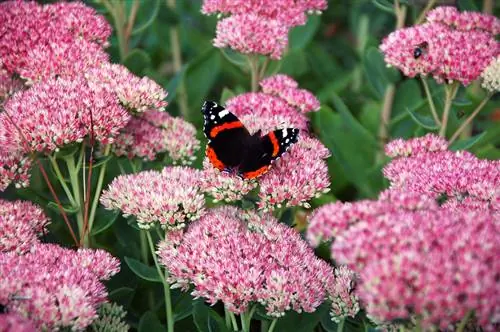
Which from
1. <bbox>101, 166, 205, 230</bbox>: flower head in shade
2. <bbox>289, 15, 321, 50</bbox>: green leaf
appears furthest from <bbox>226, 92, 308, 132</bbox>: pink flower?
<bbox>289, 15, 321, 50</bbox>: green leaf

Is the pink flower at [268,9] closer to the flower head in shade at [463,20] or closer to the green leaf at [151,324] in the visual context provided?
the flower head in shade at [463,20]

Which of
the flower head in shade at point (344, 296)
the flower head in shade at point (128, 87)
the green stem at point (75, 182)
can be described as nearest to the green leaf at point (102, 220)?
the green stem at point (75, 182)

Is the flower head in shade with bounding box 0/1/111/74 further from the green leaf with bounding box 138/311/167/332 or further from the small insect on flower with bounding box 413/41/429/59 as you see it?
the small insect on flower with bounding box 413/41/429/59

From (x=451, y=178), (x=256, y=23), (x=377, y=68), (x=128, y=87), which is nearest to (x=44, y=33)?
(x=128, y=87)

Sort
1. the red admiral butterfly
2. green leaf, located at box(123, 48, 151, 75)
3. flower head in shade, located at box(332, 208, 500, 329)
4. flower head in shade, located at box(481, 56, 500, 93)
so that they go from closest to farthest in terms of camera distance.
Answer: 1. flower head in shade, located at box(332, 208, 500, 329)
2. the red admiral butterfly
3. flower head in shade, located at box(481, 56, 500, 93)
4. green leaf, located at box(123, 48, 151, 75)

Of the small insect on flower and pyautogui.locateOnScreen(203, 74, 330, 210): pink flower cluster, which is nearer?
pyautogui.locateOnScreen(203, 74, 330, 210): pink flower cluster

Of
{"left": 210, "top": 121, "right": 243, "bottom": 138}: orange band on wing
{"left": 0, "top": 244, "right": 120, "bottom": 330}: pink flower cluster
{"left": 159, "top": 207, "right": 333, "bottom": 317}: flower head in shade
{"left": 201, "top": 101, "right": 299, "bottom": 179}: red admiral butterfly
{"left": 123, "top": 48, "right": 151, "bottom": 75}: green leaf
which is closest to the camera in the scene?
{"left": 0, "top": 244, "right": 120, "bottom": 330}: pink flower cluster

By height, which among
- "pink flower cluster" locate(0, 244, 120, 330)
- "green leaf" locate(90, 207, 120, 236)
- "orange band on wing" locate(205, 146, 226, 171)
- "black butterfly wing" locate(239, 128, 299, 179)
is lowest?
"green leaf" locate(90, 207, 120, 236)
